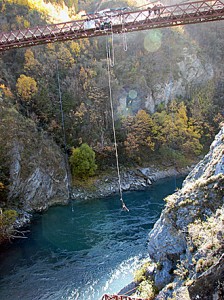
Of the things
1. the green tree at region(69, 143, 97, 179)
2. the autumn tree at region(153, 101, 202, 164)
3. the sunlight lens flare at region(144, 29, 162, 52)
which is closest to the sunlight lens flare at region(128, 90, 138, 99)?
the autumn tree at region(153, 101, 202, 164)

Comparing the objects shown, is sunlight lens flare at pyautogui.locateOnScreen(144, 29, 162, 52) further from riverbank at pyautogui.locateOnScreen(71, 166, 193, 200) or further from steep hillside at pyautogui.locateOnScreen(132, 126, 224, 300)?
steep hillside at pyautogui.locateOnScreen(132, 126, 224, 300)

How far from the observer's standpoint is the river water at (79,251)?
38.4 ft

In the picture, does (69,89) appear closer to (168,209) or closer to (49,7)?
(49,7)

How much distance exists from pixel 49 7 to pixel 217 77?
748 inches

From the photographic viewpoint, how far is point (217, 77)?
101 feet

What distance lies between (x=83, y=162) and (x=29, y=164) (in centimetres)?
417

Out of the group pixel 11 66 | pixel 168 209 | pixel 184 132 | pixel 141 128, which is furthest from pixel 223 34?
pixel 168 209

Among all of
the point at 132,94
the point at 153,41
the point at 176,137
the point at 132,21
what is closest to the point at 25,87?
the point at 132,94

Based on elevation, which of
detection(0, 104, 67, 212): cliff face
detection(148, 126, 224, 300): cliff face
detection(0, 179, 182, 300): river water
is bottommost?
detection(0, 179, 182, 300): river water

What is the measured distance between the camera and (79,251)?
47.3 feet

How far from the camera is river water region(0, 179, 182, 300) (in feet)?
38.4

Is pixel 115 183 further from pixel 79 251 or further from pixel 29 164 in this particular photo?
pixel 79 251

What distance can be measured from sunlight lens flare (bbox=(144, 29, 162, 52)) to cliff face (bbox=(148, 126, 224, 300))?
2190cm

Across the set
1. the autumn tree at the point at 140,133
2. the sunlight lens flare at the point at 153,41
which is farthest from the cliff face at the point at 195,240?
the sunlight lens flare at the point at 153,41
